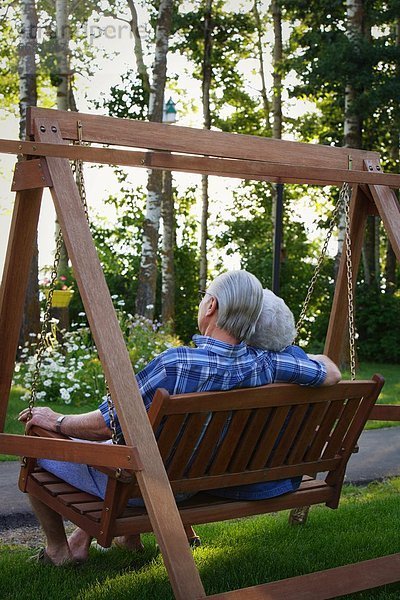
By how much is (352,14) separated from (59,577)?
1292 cm

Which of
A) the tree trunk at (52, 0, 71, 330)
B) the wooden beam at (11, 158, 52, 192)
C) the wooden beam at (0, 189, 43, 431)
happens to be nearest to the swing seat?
the wooden beam at (0, 189, 43, 431)

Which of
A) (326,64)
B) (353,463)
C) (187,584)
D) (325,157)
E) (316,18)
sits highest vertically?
(316,18)

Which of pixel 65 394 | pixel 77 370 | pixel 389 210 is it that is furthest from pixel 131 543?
pixel 77 370

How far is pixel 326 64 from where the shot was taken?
15289 mm

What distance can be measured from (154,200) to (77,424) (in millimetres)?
10747

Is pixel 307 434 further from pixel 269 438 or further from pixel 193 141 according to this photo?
pixel 193 141

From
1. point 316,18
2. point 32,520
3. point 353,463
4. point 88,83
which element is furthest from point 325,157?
point 88,83

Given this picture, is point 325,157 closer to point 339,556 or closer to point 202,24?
point 339,556

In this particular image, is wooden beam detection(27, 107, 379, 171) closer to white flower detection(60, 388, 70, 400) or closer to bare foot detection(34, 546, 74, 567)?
bare foot detection(34, 546, 74, 567)

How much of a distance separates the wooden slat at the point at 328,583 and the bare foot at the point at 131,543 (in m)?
1.27

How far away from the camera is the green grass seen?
3.88 meters

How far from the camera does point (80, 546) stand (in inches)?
165

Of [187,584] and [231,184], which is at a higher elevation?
[231,184]

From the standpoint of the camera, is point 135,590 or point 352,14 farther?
point 352,14
